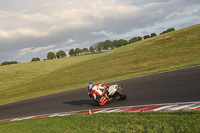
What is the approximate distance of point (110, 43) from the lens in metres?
137

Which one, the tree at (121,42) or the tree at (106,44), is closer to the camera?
the tree at (121,42)

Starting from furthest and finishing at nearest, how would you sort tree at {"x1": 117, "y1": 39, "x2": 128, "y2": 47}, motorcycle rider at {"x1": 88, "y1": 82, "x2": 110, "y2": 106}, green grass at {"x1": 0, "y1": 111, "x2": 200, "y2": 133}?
tree at {"x1": 117, "y1": 39, "x2": 128, "y2": 47} → motorcycle rider at {"x1": 88, "y1": 82, "x2": 110, "y2": 106} → green grass at {"x1": 0, "y1": 111, "x2": 200, "y2": 133}

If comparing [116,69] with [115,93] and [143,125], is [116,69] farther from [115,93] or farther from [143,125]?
[143,125]

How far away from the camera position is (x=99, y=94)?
1026cm

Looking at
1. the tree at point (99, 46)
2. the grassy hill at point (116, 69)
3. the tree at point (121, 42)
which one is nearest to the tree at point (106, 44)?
the tree at point (99, 46)

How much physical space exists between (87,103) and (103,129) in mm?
5868

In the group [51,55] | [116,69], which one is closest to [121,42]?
[51,55]

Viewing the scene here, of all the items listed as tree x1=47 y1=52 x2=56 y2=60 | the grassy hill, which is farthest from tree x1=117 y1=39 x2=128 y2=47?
the grassy hill

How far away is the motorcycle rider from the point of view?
10.2 metres

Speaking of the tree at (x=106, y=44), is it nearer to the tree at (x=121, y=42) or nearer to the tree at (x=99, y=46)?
the tree at (x=99, y=46)

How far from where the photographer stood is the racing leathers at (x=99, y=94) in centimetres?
1020

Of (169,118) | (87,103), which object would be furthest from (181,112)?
(87,103)

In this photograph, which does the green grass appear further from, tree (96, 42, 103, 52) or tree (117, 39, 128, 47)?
tree (117, 39, 128, 47)

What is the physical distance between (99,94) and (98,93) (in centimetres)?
9
